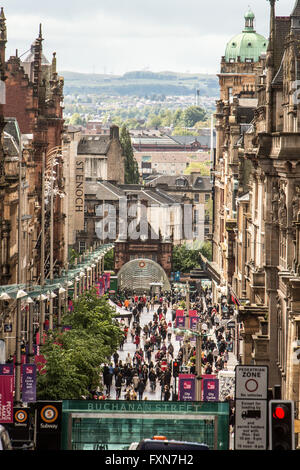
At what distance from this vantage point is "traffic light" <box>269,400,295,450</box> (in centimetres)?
2652

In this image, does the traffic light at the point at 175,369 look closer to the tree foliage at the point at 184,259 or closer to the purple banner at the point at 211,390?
the purple banner at the point at 211,390

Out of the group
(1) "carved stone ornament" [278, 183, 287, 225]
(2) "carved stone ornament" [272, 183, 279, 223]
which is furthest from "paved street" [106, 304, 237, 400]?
(1) "carved stone ornament" [278, 183, 287, 225]

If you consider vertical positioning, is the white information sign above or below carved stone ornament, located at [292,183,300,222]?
below

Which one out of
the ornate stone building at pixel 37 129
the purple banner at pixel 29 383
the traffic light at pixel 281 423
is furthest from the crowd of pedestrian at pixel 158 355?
the traffic light at pixel 281 423

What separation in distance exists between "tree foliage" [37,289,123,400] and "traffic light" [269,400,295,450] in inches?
997

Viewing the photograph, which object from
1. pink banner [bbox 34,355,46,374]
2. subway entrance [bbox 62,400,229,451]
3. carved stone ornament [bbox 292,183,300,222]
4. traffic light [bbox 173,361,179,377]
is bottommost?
subway entrance [bbox 62,400,229,451]

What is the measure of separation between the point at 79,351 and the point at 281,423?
33.9m

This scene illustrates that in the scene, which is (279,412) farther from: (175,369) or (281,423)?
(175,369)

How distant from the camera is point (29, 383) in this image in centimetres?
4681

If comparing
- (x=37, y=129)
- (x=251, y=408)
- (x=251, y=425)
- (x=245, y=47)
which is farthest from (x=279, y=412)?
(x=245, y=47)

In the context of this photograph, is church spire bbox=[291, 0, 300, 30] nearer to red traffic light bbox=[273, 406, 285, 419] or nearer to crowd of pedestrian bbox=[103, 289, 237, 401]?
crowd of pedestrian bbox=[103, 289, 237, 401]

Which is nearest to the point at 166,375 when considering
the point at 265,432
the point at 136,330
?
the point at 136,330

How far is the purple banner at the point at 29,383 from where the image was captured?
4641cm

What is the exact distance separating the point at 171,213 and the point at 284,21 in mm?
126414
